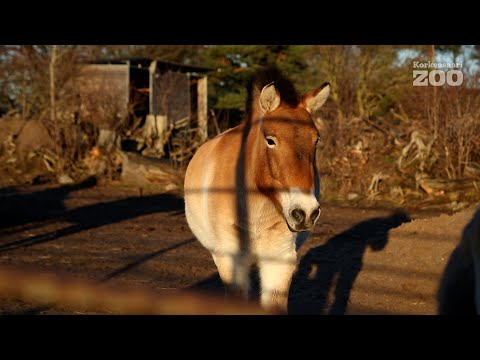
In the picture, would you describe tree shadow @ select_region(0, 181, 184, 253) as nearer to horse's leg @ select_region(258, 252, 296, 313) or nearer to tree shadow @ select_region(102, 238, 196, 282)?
tree shadow @ select_region(102, 238, 196, 282)

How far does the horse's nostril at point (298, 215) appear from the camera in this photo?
159 inches

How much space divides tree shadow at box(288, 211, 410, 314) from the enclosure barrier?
3.65ft

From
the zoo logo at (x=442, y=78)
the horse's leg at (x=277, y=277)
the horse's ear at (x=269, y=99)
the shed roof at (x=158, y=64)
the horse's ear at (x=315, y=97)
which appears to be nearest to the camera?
the horse's ear at (x=269, y=99)

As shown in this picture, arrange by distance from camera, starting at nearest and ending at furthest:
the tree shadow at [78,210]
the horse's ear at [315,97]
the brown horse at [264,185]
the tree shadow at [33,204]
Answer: the brown horse at [264,185] < the horse's ear at [315,97] < the tree shadow at [78,210] < the tree shadow at [33,204]

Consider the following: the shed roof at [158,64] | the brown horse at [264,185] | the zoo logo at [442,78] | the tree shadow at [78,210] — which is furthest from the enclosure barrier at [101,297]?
the shed roof at [158,64]

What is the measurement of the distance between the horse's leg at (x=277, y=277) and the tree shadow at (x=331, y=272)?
1501mm

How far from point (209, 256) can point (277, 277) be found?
4.72 meters

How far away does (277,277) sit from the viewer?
4.93 metres

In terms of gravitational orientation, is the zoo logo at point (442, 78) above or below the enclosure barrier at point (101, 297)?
above

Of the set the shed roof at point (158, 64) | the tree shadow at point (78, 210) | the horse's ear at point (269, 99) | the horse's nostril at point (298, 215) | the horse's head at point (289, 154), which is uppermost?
the shed roof at point (158, 64)

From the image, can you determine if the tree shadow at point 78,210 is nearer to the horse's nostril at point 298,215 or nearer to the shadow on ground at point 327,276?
the shadow on ground at point 327,276

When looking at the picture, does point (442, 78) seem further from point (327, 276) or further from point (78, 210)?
point (78, 210)

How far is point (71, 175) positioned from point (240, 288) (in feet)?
49.4

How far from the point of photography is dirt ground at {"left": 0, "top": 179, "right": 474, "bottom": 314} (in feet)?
23.5
